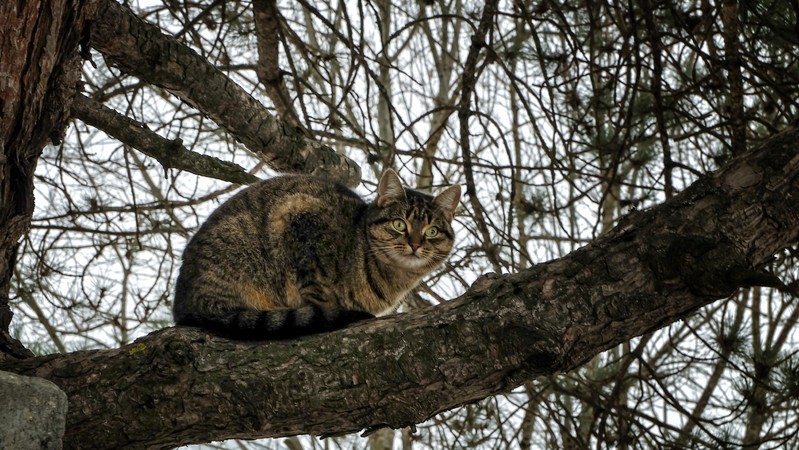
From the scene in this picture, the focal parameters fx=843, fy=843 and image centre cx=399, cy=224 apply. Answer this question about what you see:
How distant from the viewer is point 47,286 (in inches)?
200

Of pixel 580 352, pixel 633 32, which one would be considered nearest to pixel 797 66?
pixel 633 32

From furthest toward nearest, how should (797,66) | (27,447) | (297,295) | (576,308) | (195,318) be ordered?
(797,66), (297,295), (195,318), (576,308), (27,447)

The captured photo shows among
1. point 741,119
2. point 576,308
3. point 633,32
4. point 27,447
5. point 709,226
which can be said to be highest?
point 633,32

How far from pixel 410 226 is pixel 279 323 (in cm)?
138

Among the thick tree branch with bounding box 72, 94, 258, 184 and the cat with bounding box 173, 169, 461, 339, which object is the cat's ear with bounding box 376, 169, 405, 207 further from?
the thick tree branch with bounding box 72, 94, 258, 184

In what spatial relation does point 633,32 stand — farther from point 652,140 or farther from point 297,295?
point 297,295

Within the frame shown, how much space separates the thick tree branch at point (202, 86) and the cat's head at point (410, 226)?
1.39 feet

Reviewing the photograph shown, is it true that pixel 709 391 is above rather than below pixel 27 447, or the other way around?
above

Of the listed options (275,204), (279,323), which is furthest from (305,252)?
(279,323)

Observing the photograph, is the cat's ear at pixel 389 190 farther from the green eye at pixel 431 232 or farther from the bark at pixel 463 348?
the bark at pixel 463 348

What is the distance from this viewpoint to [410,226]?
13.1 feet

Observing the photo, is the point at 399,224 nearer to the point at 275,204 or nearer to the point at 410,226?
the point at 410,226

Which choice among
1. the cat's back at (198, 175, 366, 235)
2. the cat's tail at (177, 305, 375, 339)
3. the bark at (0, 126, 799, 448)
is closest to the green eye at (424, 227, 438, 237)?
the cat's back at (198, 175, 366, 235)

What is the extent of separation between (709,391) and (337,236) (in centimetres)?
341
